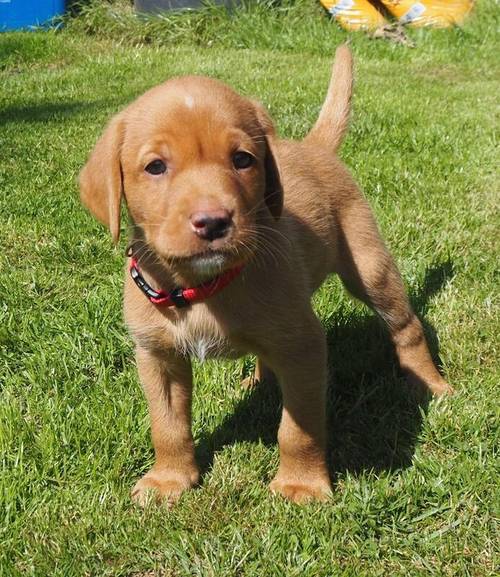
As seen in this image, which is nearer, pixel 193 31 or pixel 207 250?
pixel 207 250

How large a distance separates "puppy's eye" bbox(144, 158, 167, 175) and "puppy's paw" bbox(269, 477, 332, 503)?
1171 mm

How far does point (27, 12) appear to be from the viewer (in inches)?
436

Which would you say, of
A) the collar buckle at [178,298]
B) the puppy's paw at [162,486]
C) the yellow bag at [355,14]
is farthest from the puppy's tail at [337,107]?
the yellow bag at [355,14]

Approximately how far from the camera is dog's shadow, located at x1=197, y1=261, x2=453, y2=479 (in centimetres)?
306

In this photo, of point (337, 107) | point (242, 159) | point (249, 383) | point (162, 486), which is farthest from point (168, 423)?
point (337, 107)

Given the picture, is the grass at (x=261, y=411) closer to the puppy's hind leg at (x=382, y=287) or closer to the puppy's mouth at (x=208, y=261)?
the puppy's hind leg at (x=382, y=287)

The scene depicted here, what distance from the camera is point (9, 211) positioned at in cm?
506

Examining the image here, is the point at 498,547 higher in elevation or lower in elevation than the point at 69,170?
higher

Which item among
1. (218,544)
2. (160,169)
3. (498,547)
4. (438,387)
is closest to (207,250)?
(160,169)

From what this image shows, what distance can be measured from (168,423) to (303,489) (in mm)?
521

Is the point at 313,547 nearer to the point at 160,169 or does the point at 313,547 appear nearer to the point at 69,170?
the point at 160,169

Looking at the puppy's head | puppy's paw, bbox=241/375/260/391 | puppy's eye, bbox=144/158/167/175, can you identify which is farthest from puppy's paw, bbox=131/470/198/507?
puppy's eye, bbox=144/158/167/175

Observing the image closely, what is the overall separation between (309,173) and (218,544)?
1.51 metres

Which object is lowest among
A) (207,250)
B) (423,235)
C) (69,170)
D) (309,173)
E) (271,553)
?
(69,170)
